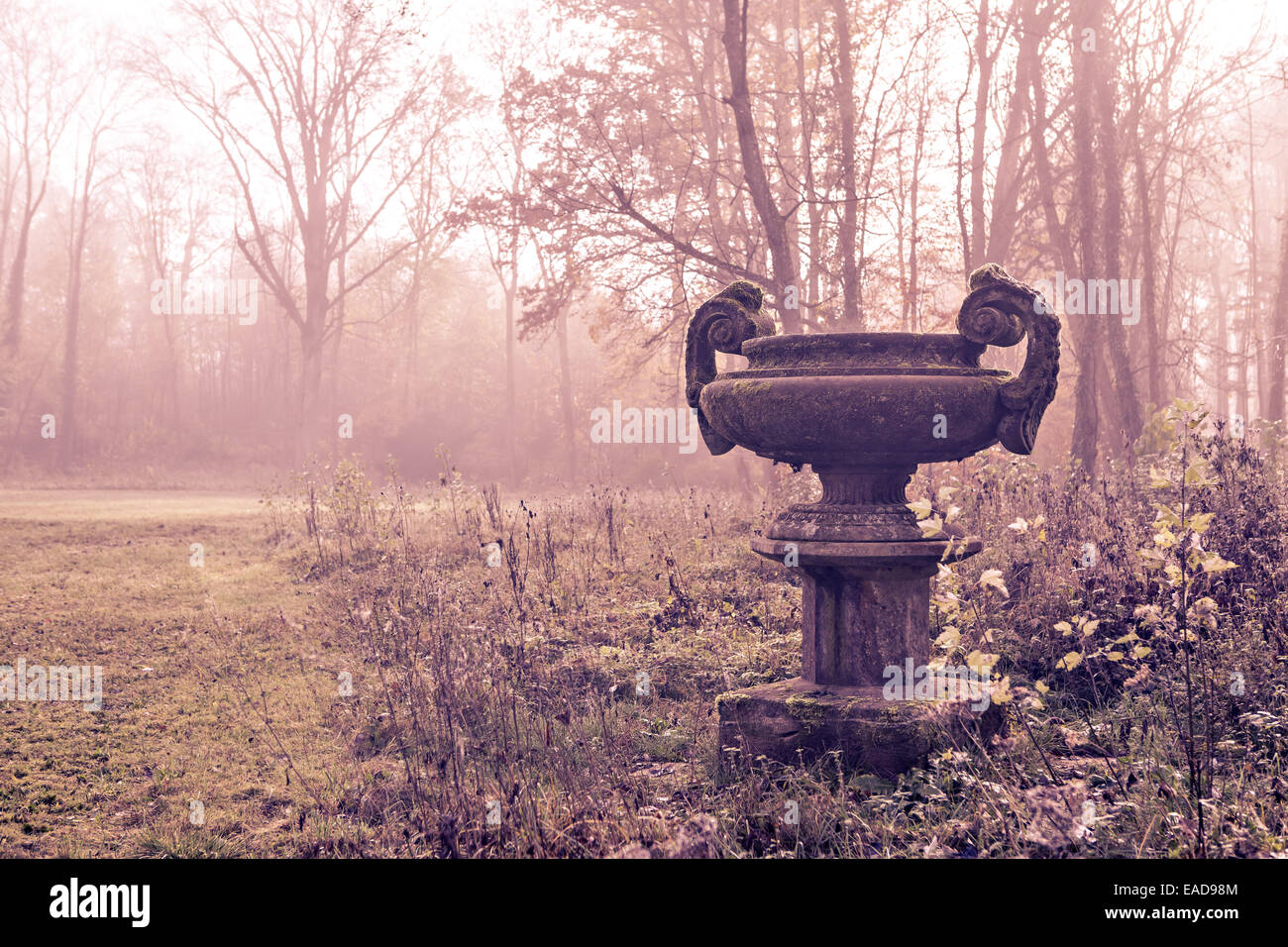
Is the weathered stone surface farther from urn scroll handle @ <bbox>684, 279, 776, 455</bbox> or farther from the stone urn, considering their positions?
urn scroll handle @ <bbox>684, 279, 776, 455</bbox>

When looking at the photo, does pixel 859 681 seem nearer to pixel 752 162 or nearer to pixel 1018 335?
pixel 1018 335

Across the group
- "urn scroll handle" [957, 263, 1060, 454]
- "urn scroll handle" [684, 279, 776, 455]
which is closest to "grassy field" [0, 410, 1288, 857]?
"urn scroll handle" [957, 263, 1060, 454]

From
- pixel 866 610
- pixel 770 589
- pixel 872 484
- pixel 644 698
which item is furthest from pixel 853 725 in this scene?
pixel 770 589

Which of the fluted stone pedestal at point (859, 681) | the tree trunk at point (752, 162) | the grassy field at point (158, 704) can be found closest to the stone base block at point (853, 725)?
the fluted stone pedestal at point (859, 681)

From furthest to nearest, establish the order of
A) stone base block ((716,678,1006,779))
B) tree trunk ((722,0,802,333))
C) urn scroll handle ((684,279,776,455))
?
tree trunk ((722,0,802,333)) → urn scroll handle ((684,279,776,455)) → stone base block ((716,678,1006,779))

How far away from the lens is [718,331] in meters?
4.60

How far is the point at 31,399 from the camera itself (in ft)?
113

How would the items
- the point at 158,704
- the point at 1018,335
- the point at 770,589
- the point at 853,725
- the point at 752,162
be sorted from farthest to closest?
the point at 752,162, the point at 770,589, the point at 158,704, the point at 1018,335, the point at 853,725

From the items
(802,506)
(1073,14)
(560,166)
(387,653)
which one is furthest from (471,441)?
(802,506)

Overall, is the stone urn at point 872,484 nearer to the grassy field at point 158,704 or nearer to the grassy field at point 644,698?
the grassy field at point 644,698

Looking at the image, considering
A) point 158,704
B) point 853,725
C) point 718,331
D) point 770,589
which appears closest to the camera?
point 853,725

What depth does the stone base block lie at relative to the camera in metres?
3.87

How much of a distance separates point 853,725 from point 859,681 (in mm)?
302

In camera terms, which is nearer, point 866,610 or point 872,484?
point 866,610
